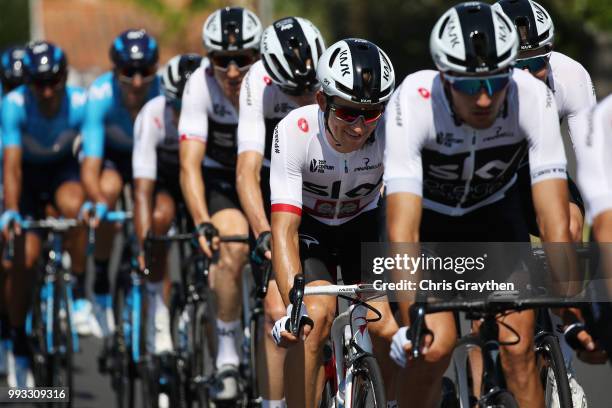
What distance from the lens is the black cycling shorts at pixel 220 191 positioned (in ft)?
27.9

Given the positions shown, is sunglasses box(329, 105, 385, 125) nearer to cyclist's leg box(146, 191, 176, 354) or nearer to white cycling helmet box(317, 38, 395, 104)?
white cycling helmet box(317, 38, 395, 104)

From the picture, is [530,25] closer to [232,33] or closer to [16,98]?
[232,33]

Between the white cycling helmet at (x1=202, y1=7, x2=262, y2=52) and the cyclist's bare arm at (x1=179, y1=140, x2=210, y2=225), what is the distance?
61 centimetres

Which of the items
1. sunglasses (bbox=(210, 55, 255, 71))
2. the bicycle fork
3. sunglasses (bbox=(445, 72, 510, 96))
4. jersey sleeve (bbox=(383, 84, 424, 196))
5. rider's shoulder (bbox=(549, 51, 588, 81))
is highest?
sunglasses (bbox=(210, 55, 255, 71))

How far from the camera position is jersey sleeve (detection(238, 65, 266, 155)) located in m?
7.49

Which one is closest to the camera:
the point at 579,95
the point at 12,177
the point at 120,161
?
the point at 579,95

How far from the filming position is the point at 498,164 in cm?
618

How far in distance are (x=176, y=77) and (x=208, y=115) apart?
2.17 feet

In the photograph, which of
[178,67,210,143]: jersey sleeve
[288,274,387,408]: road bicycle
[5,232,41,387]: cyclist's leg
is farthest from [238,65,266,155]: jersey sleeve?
[5,232,41,387]: cyclist's leg

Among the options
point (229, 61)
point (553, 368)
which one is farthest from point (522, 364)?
point (229, 61)

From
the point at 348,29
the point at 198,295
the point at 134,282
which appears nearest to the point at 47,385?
the point at 134,282

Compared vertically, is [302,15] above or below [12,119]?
above

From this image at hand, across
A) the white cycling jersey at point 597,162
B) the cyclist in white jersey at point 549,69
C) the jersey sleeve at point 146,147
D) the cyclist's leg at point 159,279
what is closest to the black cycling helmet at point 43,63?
the jersey sleeve at point 146,147

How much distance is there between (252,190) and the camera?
7.14m
